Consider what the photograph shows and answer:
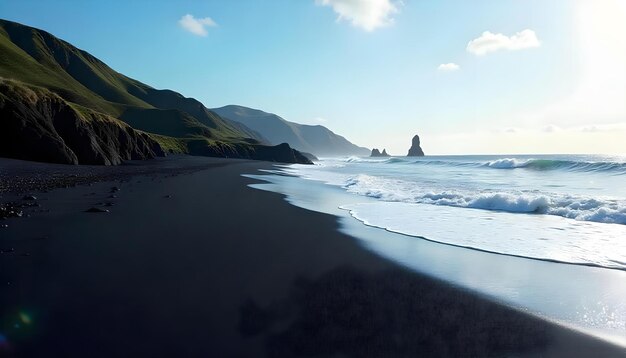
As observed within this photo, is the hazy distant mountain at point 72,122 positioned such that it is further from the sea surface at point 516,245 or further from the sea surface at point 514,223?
the sea surface at point 514,223

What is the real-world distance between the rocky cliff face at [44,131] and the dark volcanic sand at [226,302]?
Result: 22.7 meters

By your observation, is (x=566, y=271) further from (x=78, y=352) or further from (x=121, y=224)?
(x=121, y=224)

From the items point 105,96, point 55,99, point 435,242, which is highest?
point 105,96

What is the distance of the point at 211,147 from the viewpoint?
342 ft

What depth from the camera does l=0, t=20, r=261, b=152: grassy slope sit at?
104938mm

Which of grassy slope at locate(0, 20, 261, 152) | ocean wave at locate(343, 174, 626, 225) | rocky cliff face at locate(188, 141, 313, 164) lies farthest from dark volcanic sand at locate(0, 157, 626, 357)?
rocky cliff face at locate(188, 141, 313, 164)

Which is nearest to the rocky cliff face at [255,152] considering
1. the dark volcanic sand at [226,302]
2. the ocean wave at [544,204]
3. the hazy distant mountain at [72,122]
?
the hazy distant mountain at [72,122]

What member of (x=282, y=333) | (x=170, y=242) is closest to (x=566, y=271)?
(x=282, y=333)

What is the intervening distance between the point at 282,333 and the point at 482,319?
122 inches

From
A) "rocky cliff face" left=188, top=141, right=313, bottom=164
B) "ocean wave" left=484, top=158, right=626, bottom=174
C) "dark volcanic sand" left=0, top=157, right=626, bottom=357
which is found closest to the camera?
"dark volcanic sand" left=0, top=157, right=626, bottom=357

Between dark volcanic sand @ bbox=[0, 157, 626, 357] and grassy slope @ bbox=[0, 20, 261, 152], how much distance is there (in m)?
88.1

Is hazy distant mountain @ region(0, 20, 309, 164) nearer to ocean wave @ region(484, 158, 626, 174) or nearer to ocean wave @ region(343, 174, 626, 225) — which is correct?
ocean wave @ region(343, 174, 626, 225)

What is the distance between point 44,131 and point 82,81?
172724mm

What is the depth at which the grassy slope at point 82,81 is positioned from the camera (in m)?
105
